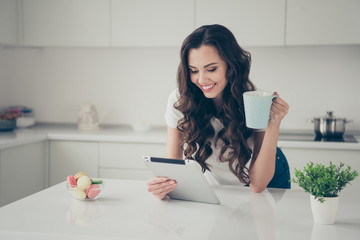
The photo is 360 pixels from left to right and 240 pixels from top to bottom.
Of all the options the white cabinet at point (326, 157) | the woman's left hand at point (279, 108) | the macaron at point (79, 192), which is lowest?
the white cabinet at point (326, 157)

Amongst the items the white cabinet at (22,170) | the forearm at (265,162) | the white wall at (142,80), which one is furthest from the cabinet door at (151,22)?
the forearm at (265,162)

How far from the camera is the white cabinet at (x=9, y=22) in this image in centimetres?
312

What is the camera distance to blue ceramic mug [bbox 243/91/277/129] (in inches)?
51.9

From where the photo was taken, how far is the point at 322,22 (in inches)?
113

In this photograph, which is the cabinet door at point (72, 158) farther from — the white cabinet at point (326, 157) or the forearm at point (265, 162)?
the forearm at point (265, 162)

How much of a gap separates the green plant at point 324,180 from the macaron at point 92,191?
653 millimetres

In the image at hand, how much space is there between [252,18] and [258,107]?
5.81 ft

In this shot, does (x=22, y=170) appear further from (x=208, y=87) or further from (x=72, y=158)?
(x=208, y=87)

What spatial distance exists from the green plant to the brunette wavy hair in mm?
525

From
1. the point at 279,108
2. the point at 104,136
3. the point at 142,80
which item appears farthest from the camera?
the point at 142,80

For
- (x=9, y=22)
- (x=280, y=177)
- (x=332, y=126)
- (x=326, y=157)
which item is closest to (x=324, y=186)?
(x=280, y=177)

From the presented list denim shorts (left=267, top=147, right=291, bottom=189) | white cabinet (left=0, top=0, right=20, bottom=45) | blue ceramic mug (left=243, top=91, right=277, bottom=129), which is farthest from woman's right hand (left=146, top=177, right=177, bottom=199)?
white cabinet (left=0, top=0, right=20, bottom=45)

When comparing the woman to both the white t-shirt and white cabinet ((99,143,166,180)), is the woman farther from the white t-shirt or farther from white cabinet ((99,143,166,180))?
white cabinet ((99,143,166,180))

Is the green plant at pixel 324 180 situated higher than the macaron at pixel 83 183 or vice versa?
the green plant at pixel 324 180
